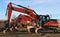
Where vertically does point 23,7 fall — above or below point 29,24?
above

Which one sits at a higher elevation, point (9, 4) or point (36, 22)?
point (9, 4)

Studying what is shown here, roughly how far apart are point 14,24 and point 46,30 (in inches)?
218

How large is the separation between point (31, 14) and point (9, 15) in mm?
4120

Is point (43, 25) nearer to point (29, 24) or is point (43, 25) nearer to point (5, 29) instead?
point (29, 24)

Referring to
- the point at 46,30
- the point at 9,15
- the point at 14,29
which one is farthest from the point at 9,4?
the point at 46,30

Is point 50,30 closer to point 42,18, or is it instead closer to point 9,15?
point 42,18

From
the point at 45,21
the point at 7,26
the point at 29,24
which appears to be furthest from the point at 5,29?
the point at 45,21

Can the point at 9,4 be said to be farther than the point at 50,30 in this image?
No

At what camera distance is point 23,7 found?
3994 centimetres

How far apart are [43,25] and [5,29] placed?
20.7 feet

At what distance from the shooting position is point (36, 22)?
39844 millimetres

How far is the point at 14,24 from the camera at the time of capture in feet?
133

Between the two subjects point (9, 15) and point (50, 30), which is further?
point (50, 30)

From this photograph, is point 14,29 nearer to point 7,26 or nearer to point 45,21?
point 7,26
